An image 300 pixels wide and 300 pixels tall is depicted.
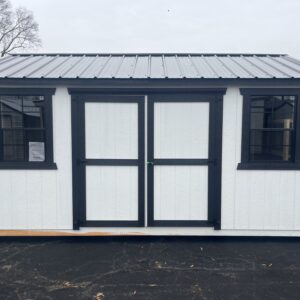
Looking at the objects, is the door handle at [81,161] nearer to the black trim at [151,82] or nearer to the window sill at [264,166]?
the black trim at [151,82]

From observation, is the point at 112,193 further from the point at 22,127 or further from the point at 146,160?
the point at 22,127

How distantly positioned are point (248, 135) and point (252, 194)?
2.96 feet

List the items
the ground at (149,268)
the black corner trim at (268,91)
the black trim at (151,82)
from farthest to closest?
the black corner trim at (268,91)
the black trim at (151,82)
the ground at (149,268)

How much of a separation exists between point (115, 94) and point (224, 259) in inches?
109

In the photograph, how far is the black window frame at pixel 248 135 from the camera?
4574 mm

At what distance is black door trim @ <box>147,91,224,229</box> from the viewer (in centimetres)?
462

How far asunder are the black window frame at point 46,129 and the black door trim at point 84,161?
13.3 inches

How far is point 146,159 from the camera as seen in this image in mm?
4730

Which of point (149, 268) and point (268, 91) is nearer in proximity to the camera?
point (149, 268)

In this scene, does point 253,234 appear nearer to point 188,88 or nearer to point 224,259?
point 224,259

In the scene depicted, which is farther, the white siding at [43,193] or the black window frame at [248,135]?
the white siding at [43,193]

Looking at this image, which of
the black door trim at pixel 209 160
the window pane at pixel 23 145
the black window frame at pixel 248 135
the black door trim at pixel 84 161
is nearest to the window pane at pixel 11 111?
the window pane at pixel 23 145

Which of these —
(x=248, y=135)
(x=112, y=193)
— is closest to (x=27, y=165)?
(x=112, y=193)
